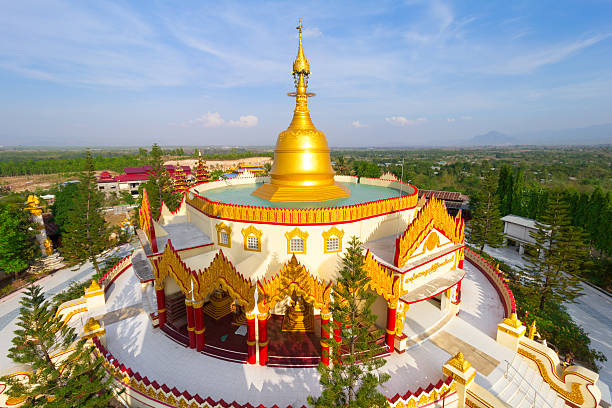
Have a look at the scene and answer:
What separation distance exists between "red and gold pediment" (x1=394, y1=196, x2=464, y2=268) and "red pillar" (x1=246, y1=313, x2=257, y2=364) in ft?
27.0

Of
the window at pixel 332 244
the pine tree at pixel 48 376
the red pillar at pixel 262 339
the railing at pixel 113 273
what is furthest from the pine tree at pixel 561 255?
the railing at pixel 113 273

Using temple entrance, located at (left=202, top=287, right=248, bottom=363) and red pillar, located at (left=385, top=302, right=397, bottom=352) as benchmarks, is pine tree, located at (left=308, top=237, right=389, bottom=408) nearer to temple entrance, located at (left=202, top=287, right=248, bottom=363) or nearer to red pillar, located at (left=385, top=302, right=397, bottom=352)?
red pillar, located at (left=385, top=302, right=397, bottom=352)

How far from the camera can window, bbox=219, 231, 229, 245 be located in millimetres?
18866

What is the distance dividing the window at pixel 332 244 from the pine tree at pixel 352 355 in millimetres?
4200

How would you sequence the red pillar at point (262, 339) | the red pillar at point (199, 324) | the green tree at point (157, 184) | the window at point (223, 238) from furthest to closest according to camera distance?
the green tree at point (157, 184) < the window at point (223, 238) < the red pillar at point (199, 324) < the red pillar at point (262, 339)

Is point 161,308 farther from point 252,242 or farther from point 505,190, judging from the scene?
point 505,190

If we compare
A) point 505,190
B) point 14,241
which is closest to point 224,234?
point 14,241

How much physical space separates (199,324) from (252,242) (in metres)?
5.52

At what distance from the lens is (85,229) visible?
31.0 metres

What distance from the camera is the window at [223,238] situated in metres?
18.9

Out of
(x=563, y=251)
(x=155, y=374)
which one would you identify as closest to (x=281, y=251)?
(x=155, y=374)

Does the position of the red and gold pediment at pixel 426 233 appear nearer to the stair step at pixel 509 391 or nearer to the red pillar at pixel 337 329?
the red pillar at pixel 337 329

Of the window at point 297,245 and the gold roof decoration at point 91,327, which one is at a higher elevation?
the window at point 297,245

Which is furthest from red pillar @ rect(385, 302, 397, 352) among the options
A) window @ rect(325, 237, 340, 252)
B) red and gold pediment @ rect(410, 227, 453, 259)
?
window @ rect(325, 237, 340, 252)
